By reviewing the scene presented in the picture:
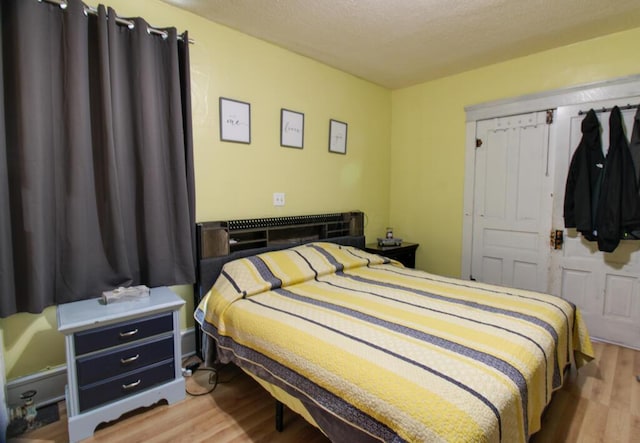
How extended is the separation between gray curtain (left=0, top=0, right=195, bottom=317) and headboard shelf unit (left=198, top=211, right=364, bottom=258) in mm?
155

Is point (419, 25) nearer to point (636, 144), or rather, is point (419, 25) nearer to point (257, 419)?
point (636, 144)

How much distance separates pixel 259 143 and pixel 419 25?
5.00 feet

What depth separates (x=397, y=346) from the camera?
1387 mm

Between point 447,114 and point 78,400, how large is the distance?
12.5ft

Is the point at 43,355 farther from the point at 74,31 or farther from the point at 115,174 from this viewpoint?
the point at 74,31

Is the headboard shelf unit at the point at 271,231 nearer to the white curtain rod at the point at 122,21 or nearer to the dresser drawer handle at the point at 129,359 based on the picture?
the dresser drawer handle at the point at 129,359

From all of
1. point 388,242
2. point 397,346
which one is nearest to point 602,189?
point 388,242

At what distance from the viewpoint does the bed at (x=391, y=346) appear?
1096 millimetres

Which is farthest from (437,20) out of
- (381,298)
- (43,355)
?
(43,355)

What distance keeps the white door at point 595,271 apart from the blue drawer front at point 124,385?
3.23m

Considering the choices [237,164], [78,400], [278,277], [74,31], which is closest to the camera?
[78,400]

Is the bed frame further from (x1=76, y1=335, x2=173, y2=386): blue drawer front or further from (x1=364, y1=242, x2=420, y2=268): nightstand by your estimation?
(x1=76, y1=335, x2=173, y2=386): blue drawer front

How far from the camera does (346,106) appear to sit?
11.4 feet

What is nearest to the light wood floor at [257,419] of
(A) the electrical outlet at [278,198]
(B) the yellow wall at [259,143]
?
(B) the yellow wall at [259,143]
